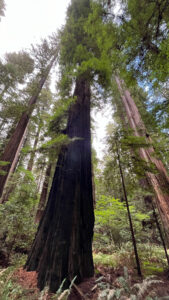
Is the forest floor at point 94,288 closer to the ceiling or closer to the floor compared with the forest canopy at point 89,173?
closer to the floor

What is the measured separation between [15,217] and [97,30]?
5714 mm

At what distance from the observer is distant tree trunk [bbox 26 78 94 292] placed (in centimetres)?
201

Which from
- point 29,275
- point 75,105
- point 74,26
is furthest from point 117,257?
point 74,26

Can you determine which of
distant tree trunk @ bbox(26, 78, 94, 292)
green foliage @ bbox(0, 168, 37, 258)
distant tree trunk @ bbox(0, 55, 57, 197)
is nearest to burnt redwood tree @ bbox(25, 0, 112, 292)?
distant tree trunk @ bbox(26, 78, 94, 292)

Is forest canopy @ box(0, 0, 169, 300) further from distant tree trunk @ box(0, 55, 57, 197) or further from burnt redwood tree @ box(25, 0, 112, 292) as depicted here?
distant tree trunk @ box(0, 55, 57, 197)

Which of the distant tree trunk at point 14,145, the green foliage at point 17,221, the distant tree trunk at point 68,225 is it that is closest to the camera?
the distant tree trunk at point 68,225

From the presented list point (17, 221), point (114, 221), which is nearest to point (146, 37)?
point (17, 221)

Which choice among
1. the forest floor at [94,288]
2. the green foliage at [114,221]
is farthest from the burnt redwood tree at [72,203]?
the green foliage at [114,221]

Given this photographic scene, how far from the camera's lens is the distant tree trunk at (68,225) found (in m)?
2.01

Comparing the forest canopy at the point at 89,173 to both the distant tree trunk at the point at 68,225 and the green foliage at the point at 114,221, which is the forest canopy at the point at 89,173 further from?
the green foliage at the point at 114,221

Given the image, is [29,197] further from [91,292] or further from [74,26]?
[74,26]

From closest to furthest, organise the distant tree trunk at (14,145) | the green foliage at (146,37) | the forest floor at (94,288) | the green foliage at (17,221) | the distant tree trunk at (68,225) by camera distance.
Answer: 1. the forest floor at (94,288)
2. the distant tree trunk at (68,225)
3. the green foliage at (146,37)
4. the green foliage at (17,221)
5. the distant tree trunk at (14,145)

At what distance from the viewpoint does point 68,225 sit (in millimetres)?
2318

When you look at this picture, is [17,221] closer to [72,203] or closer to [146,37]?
[72,203]
